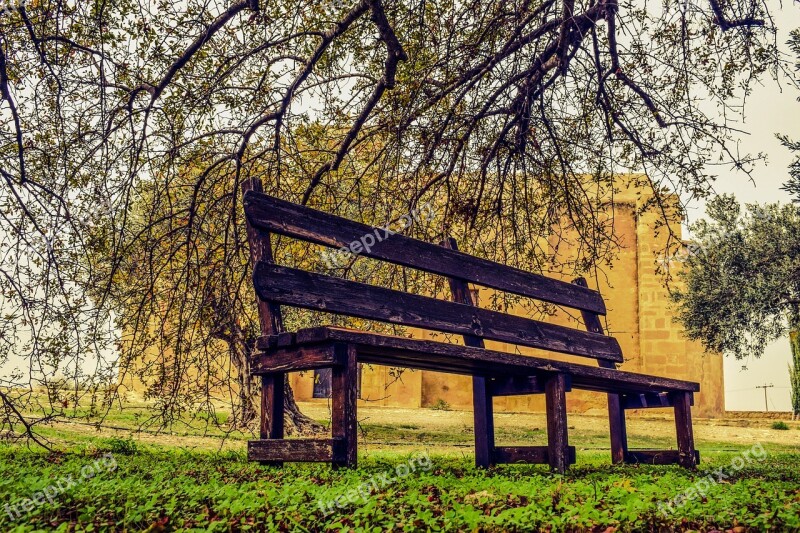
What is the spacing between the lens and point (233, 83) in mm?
7043

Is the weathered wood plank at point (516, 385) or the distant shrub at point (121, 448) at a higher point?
the weathered wood plank at point (516, 385)

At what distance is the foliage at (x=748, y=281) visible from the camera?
1605 centimetres

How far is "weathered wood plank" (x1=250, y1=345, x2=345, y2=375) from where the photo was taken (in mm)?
3844

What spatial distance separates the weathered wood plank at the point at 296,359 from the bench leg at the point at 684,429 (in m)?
3.43

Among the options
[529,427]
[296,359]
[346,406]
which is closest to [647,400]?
[346,406]

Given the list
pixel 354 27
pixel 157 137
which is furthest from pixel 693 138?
pixel 157 137

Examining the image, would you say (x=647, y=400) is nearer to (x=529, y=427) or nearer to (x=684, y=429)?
(x=684, y=429)

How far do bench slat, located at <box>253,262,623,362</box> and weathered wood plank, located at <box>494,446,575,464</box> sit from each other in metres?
0.80

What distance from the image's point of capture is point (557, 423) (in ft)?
16.2

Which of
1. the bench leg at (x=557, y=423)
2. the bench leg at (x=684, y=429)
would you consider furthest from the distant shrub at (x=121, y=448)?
the bench leg at (x=684, y=429)

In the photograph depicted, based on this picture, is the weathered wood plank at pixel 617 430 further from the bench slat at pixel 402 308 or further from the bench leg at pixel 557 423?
the bench leg at pixel 557 423

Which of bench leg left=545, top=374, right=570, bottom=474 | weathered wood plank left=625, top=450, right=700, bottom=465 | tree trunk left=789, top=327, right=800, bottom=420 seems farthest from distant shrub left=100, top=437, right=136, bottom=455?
tree trunk left=789, top=327, right=800, bottom=420

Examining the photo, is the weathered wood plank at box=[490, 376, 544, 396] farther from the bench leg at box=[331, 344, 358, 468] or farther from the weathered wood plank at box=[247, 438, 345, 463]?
the weathered wood plank at box=[247, 438, 345, 463]

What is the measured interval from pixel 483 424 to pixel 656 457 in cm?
178
